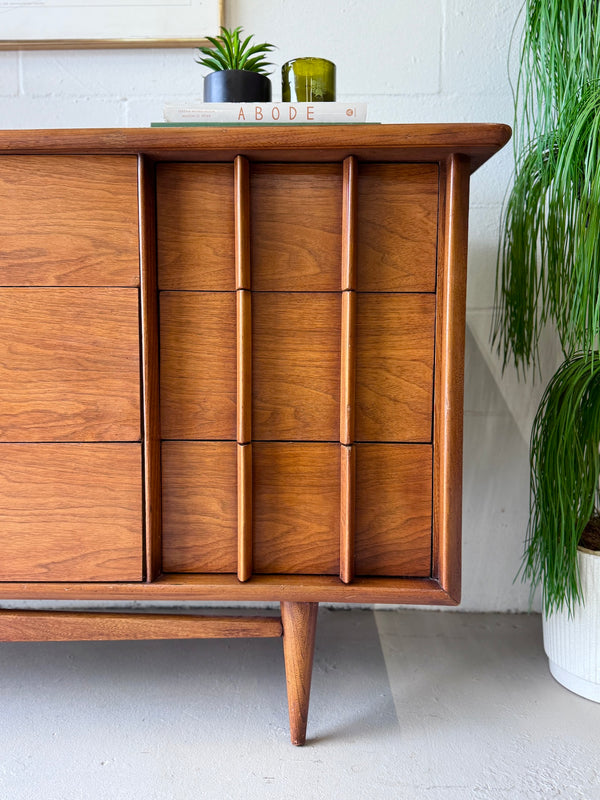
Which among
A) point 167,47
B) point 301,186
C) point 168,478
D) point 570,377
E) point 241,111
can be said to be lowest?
point 168,478

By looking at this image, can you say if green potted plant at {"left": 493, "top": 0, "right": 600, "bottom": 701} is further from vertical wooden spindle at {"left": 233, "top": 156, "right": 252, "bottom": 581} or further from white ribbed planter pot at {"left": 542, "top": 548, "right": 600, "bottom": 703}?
vertical wooden spindle at {"left": 233, "top": 156, "right": 252, "bottom": 581}

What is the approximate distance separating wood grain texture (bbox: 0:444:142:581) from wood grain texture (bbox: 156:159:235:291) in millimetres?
249

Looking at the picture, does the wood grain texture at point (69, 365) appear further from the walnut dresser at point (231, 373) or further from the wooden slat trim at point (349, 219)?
the wooden slat trim at point (349, 219)

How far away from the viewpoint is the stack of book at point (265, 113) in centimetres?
85

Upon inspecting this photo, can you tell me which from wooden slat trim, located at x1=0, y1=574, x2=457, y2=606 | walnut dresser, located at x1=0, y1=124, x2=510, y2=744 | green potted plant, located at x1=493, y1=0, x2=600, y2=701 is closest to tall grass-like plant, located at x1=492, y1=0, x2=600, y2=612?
green potted plant, located at x1=493, y1=0, x2=600, y2=701

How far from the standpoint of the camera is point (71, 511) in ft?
2.86

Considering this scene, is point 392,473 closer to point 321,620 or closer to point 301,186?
point 301,186

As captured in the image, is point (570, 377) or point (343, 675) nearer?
point (570, 377)

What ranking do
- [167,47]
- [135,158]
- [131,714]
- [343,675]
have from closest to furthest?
[135,158] → [131,714] → [343,675] → [167,47]

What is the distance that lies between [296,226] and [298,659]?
2.00 feet

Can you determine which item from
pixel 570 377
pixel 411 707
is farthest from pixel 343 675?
pixel 570 377

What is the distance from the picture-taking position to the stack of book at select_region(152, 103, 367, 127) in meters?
0.85

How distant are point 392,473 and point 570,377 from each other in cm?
35

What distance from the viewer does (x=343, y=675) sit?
3.61 ft
